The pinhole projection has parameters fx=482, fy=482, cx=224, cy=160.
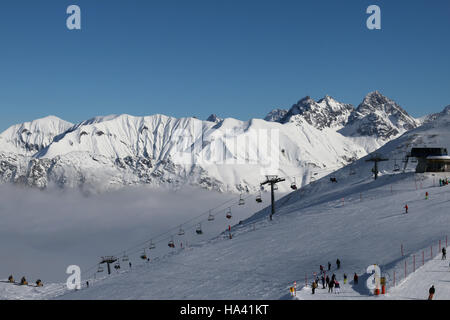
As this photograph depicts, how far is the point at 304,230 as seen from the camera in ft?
207

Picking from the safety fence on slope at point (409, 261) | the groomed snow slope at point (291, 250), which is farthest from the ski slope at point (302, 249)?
the safety fence on slope at point (409, 261)

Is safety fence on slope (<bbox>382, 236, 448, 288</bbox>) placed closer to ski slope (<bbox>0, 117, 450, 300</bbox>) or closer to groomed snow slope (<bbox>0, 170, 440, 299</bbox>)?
ski slope (<bbox>0, 117, 450, 300</bbox>)

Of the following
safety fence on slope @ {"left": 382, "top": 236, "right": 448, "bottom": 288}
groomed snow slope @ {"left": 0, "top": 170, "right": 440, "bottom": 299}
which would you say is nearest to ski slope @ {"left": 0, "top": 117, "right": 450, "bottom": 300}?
groomed snow slope @ {"left": 0, "top": 170, "right": 440, "bottom": 299}

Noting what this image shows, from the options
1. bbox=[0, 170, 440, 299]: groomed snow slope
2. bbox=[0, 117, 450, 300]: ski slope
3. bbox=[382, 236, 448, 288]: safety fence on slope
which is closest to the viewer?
bbox=[382, 236, 448, 288]: safety fence on slope

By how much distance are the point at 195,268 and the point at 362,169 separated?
78324 millimetres

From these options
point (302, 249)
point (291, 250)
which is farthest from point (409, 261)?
point (291, 250)

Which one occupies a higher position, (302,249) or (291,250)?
(302,249)

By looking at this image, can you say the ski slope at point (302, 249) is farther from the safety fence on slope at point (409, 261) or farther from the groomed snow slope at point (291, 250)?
the safety fence on slope at point (409, 261)

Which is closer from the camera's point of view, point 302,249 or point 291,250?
point 302,249

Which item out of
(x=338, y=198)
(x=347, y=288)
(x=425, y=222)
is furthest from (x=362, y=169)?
(x=347, y=288)

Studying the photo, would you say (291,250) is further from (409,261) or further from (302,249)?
(409,261)

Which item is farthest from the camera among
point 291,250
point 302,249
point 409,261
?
point 291,250

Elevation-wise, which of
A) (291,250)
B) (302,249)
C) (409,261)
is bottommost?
(409,261)
